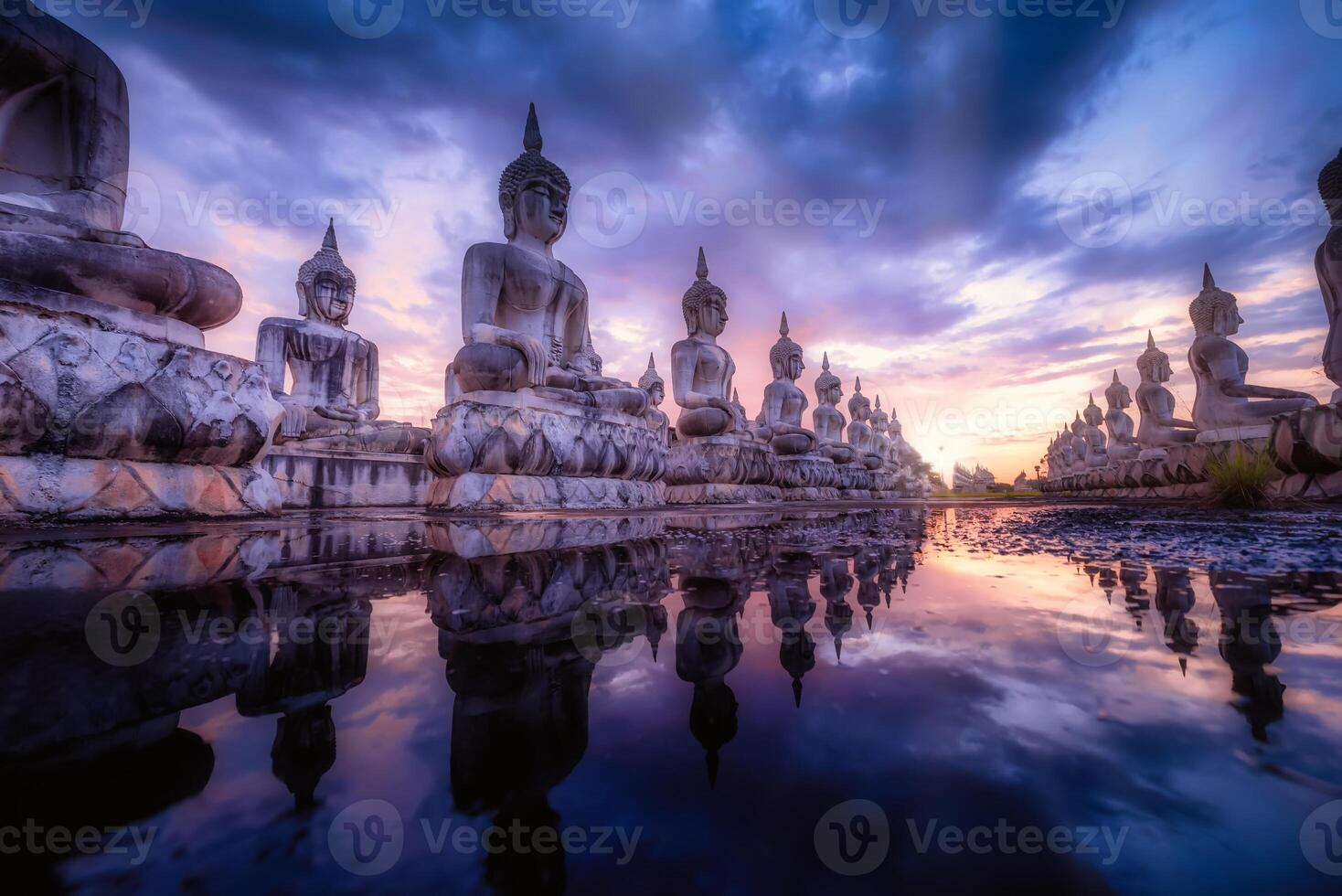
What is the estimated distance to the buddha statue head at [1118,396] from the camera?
17.1m

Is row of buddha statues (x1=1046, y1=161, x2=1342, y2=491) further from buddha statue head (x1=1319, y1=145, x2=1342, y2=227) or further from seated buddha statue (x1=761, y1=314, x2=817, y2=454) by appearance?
seated buddha statue (x1=761, y1=314, x2=817, y2=454)

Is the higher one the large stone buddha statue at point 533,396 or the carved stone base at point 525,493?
the large stone buddha statue at point 533,396

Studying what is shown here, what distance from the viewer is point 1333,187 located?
552 centimetres

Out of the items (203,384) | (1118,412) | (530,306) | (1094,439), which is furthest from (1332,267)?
(1094,439)

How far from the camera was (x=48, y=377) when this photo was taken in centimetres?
193

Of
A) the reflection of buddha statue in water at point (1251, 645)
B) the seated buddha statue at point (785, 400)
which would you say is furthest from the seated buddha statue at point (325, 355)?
the reflection of buddha statue in water at point (1251, 645)

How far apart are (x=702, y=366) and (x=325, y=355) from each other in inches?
205

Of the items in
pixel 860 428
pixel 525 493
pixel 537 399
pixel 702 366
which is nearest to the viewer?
pixel 525 493

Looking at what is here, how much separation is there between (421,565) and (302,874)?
3.54 ft

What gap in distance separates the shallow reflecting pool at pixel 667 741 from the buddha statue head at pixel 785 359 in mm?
8380

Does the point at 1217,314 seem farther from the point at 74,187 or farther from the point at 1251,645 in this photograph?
the point at 74,187

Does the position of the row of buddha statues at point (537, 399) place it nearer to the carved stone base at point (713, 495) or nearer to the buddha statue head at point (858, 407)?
the carved stone base at point (713, 495)

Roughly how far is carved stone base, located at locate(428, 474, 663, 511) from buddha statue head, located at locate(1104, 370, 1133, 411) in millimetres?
20272

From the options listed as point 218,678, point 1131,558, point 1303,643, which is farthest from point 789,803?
point 1131,558
